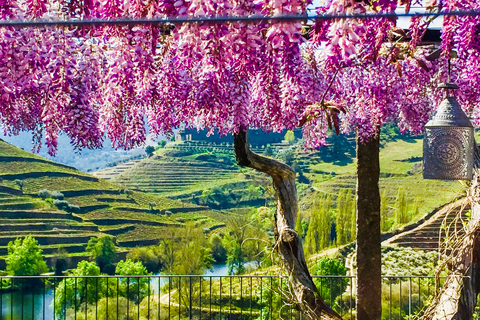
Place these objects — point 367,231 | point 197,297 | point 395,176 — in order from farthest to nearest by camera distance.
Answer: point 395,176 < point 197,297 < point 367,231

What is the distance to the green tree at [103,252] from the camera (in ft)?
94.4

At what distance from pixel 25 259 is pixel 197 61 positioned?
80.9 ft

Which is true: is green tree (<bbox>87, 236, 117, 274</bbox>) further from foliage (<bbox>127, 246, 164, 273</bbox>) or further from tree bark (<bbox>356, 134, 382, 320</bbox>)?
tree bark (<bbox>356, 134, 382, 320</bbox>)

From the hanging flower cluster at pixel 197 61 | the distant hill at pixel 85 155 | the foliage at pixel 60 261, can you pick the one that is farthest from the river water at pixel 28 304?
the hanging flower cluster at pixel 197 61

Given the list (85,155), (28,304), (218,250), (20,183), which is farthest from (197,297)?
(85,155)

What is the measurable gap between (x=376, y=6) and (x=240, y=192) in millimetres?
37367

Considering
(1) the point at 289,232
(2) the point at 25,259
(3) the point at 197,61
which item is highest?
(3) the point at 197,61

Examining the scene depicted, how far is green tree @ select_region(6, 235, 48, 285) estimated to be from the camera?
23.8m

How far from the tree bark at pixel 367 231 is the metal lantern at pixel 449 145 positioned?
2.24 metres

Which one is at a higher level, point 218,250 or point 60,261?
point 60,261

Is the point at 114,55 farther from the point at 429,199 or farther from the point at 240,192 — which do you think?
the point at 240,192

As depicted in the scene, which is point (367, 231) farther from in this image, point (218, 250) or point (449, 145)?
point (218, 250)

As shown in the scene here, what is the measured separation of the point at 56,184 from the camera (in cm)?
3550

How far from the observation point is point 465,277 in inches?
133
